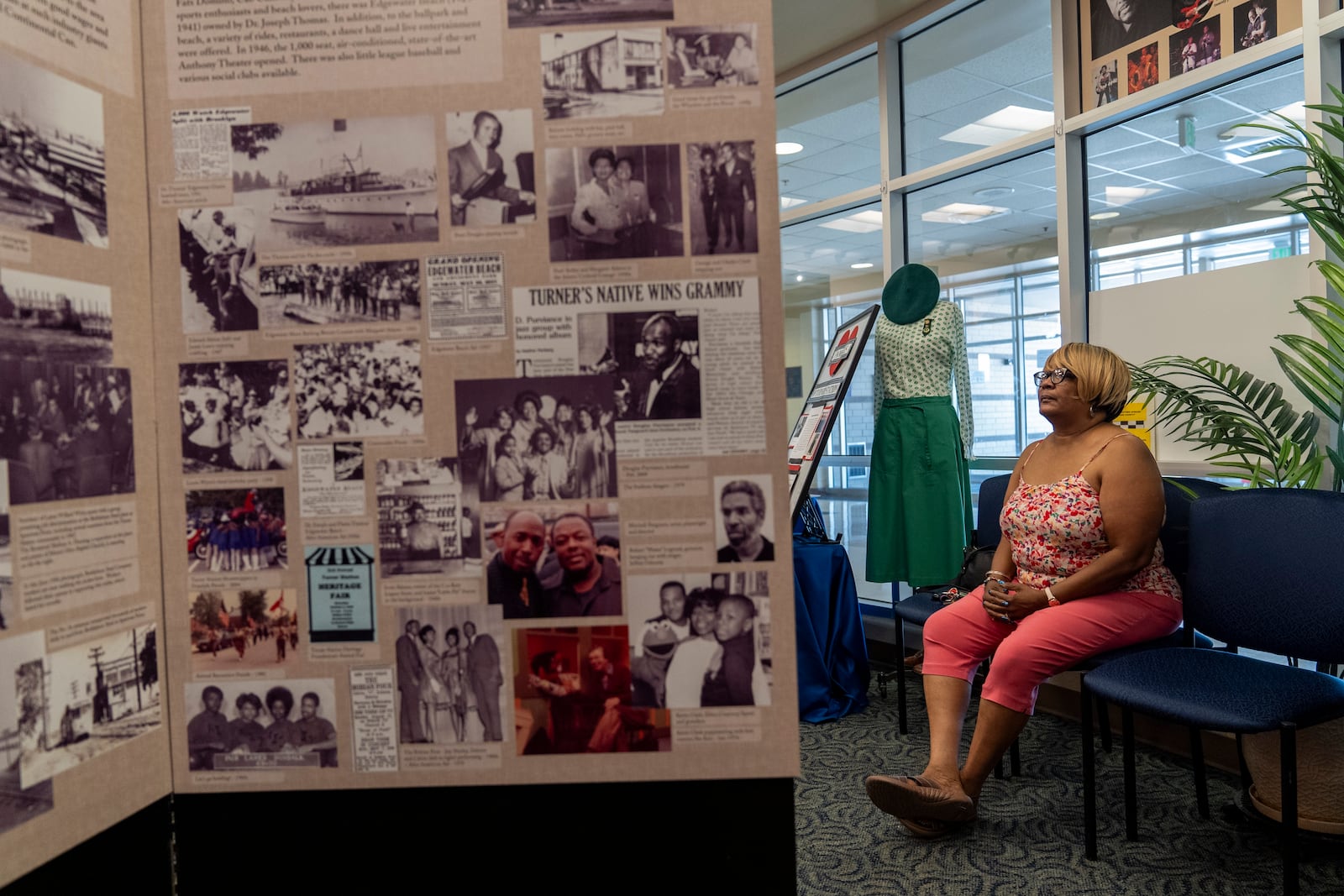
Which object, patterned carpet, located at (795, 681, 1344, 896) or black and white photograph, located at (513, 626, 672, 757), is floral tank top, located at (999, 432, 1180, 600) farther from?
black and white photograph, located at (513, 626, 672, 757)

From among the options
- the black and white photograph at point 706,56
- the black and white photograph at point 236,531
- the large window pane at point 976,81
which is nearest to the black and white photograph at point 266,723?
the black and white photograph at point 236,531

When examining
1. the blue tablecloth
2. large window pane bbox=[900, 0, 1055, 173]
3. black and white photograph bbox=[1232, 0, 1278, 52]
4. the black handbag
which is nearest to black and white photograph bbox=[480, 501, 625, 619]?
the black handbag

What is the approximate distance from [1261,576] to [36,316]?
2565mm

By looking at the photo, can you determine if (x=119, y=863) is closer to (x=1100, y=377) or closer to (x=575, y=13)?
(x=575, y=13)

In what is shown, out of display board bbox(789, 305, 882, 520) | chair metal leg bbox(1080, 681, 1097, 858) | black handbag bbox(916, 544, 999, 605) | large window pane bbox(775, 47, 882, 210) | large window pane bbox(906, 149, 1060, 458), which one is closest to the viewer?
chair metal leg bbox(1080, 681, 1097, 858)

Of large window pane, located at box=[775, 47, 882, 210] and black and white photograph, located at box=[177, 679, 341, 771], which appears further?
large window pane, located at box=[775, 47, 882, 210]

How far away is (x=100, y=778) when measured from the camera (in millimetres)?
876

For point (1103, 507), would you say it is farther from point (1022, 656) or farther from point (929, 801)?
point (929, 801)

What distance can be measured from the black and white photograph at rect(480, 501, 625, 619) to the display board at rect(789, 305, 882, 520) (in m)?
2.27

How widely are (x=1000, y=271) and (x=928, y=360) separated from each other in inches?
46.3

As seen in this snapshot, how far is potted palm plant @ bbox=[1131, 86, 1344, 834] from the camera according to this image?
6.84 feet

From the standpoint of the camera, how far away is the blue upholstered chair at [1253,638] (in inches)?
73.8

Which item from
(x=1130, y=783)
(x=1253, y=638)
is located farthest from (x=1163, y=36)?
(x=1130, y=783)

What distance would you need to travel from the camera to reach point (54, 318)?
84 cm
